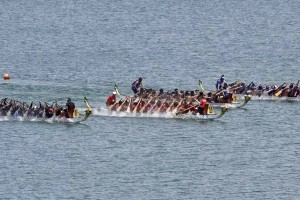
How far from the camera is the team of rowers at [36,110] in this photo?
90.2 meters

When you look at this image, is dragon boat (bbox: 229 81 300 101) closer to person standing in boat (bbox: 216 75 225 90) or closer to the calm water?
the calm water

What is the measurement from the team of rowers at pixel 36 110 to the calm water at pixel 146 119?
2.93 ft

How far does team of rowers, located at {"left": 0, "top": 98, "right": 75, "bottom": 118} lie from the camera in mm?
90188

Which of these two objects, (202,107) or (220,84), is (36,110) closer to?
(202,107)

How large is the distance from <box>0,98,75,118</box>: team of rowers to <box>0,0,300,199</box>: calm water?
2.93ft

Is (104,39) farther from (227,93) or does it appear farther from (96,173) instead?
(96,173)

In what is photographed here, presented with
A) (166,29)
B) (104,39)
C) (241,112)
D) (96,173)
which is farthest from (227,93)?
(166,29)

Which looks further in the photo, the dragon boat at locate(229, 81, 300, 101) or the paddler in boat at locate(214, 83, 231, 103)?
the dragon boat at locate(229, 81, 300, 101)

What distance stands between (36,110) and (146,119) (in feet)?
26.8

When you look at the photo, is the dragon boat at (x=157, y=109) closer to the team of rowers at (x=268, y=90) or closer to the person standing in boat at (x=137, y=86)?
the person standing in boat at (x=137, y=86)

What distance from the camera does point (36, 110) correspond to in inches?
3565

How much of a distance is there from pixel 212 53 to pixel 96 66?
1607 centimetres

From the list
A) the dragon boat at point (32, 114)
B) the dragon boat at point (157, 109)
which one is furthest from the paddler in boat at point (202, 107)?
the dragon boat at point (32, 114)

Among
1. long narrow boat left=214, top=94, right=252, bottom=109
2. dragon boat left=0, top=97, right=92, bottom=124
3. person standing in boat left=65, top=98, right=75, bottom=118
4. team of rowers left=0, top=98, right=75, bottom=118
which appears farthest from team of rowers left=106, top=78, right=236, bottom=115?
team of rowers left=0, top=98, right=75, bottom=118
